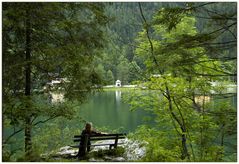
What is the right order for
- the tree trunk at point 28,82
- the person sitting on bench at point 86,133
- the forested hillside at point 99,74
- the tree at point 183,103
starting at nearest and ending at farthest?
the forested hillside at point 99,74 → the tree trunk at point 28,82 → the tree at point 183,103 → the person sitting on bench at point 86,133

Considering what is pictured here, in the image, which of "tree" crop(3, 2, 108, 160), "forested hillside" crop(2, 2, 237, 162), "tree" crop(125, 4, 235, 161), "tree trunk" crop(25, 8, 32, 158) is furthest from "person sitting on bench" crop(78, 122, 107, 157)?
"tree trunk" crop(25, 8, 32, 158)

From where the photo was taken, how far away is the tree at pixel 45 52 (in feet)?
17.9

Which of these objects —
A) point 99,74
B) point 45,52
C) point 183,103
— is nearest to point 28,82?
point 45,52

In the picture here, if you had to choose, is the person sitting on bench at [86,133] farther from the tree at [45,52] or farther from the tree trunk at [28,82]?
the tree trunk at [28,82]

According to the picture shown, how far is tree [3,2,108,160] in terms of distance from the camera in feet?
17.9

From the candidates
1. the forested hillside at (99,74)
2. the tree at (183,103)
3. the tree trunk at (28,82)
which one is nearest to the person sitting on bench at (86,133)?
the forested hillside at (99,74)

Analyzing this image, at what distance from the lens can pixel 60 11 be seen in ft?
21.8

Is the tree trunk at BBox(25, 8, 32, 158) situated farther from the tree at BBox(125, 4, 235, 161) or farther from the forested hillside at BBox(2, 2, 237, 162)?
the tree at BBox(125, 4, 235, 161)

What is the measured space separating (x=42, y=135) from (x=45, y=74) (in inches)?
76.1

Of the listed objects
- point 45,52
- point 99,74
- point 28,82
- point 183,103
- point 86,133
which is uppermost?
point 45,52

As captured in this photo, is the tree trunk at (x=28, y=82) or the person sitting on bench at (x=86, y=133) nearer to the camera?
the tree trunk at (x=28, y=82)

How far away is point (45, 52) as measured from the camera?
602 cm

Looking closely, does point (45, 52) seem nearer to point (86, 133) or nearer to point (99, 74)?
point (99, 74)

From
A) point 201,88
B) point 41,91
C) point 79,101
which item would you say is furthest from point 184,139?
point 41,91
